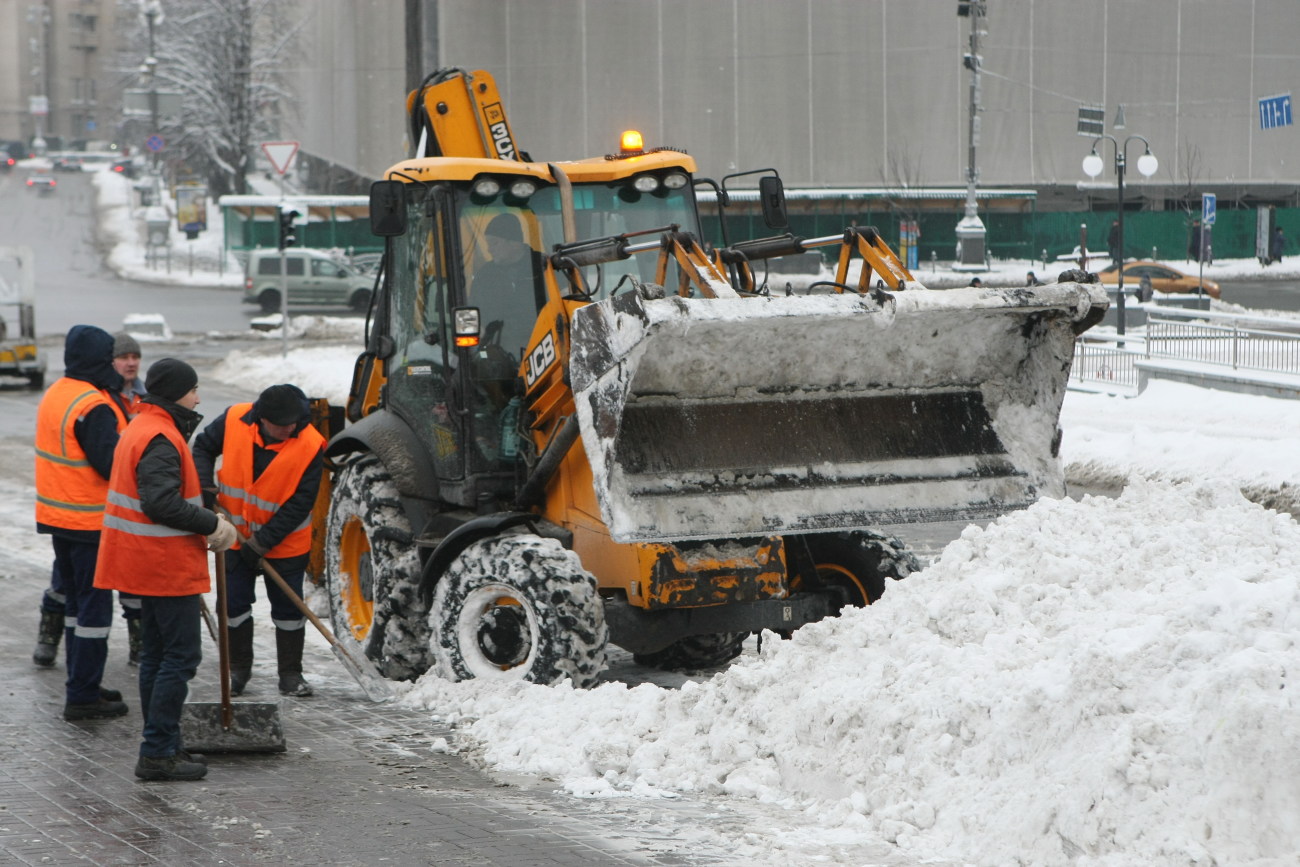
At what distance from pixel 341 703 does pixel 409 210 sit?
8.22ft

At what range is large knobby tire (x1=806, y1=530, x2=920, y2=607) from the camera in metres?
7.99

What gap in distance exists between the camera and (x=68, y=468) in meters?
7.77

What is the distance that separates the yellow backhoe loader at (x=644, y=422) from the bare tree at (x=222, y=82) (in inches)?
2155

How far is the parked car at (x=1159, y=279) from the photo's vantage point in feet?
130

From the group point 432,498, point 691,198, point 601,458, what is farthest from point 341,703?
point 691,198

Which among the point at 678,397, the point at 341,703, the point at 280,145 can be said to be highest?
the point at 280,145

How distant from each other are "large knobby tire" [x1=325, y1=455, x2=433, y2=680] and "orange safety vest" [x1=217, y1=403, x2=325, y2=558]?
0.48m

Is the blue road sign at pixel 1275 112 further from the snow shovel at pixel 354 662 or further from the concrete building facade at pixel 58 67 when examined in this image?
the concrete building facade at pixel 58 67

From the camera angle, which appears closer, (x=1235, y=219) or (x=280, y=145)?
(x=280, y=145)

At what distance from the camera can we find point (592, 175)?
27.3 ft

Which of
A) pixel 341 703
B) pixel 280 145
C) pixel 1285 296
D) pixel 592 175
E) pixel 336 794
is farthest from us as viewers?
pixel 1285 296

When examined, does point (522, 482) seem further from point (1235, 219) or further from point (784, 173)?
point (1235, 219)

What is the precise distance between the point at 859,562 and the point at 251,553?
9.72 feet

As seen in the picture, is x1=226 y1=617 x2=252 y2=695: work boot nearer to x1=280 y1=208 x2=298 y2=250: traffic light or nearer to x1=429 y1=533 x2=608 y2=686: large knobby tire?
x1=429 y1=533 x2=608 y2=686: large knobby tire
